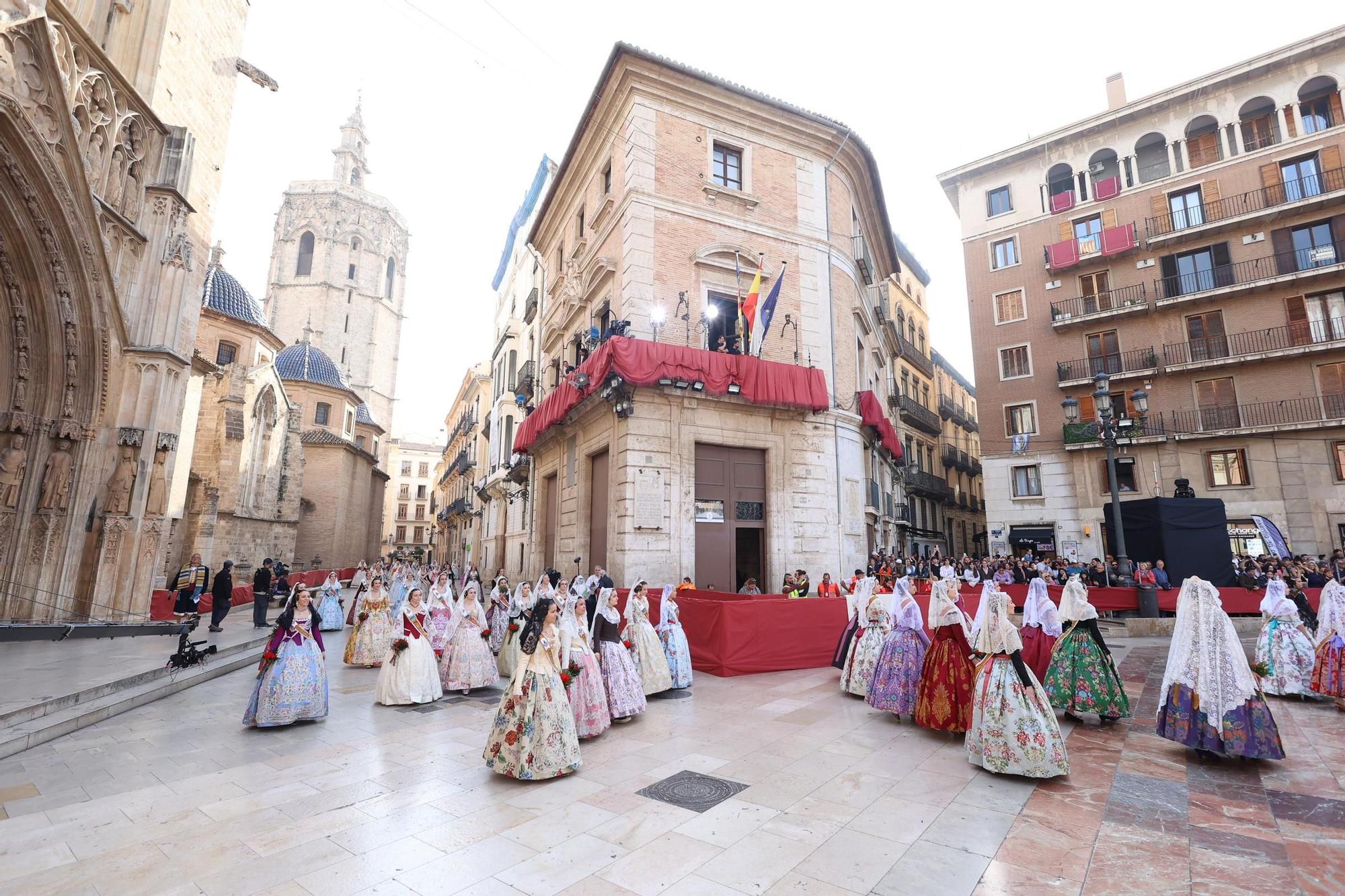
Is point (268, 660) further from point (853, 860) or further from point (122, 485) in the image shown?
point (122, 485)

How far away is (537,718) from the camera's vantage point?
5828mm

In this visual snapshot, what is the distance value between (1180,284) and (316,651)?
32.3m

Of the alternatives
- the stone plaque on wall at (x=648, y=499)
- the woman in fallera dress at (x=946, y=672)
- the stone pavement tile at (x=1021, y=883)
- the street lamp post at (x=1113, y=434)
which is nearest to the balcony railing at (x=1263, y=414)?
the street lamp post at (x=1113, y=434)

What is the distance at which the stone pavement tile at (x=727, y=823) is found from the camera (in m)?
4.46

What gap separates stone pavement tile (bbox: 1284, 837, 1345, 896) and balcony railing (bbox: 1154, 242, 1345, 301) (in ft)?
90.8

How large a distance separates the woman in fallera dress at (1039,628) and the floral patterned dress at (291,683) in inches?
359

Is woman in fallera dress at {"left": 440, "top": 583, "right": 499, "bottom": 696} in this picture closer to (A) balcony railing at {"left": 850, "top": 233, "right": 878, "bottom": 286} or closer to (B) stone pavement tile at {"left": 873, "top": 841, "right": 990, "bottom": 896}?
(B) stone pavement tile at {"left": 873, "top": 841, "right": 990, "bottom": 896}

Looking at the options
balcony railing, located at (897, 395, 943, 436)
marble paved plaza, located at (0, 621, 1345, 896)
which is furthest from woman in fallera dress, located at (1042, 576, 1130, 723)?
balcony railing, located at (897, 395, 943, 436)

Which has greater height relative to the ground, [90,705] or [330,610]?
[330,610]

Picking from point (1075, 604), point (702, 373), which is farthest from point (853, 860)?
point (702, 373)

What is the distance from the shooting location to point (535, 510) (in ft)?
72.8

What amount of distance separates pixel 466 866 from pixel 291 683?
4.95 meters

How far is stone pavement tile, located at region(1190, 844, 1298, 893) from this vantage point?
3.72 meters

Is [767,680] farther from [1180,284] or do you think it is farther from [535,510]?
[1180,284]
